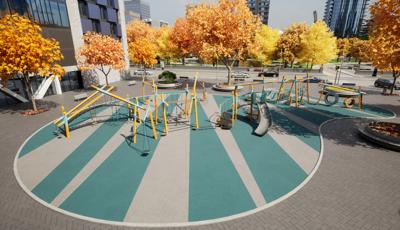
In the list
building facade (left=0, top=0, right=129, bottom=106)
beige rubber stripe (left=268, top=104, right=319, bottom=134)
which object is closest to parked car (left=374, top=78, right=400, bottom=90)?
beige rubber stripe (left=268, top=104, right=319, bottom=134)

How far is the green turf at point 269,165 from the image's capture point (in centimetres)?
908

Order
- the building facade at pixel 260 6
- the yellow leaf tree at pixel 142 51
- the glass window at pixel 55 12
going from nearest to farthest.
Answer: the glass window at pixel 55 12 < the yellow leaf tree at pixel 142 51 < the building facade at pixel 260 6

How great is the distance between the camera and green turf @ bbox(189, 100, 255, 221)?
7.85m

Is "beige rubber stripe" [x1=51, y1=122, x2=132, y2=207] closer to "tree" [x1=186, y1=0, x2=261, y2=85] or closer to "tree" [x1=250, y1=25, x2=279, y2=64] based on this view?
"tree" [x1=186, y1=0, x2=261, y2=85]

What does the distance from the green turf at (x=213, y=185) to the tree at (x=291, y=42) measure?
150ft

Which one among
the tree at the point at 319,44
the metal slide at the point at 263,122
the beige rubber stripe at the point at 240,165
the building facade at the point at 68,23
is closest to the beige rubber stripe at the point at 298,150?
the metal slide at the point at 263,122

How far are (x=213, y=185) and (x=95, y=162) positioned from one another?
646 cm

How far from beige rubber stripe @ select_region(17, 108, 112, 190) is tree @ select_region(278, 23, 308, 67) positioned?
48.8 meters

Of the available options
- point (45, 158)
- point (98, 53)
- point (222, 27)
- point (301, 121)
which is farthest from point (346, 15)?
point (45, 158)

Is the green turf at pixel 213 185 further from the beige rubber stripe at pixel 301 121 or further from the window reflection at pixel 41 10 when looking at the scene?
the window reflection at pixel 41 10

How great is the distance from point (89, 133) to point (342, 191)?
602 inches

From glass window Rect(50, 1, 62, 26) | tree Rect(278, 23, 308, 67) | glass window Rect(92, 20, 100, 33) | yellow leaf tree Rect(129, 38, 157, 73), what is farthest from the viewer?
tree Rect(278, 23, 308, 67)

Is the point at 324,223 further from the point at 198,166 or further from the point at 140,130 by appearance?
the point at 140,130

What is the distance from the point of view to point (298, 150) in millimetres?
12383
